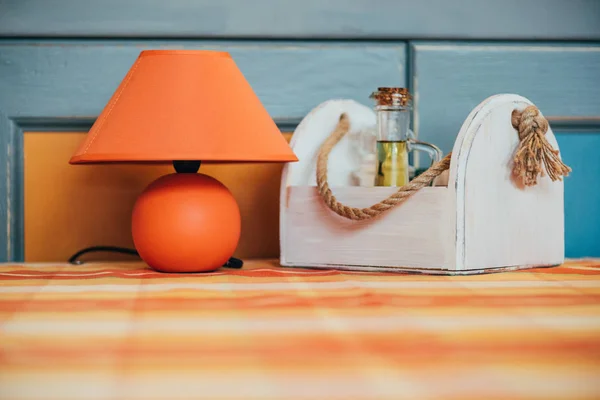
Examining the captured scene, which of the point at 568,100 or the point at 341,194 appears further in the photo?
the point at 568,100

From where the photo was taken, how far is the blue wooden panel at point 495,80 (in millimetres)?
1286

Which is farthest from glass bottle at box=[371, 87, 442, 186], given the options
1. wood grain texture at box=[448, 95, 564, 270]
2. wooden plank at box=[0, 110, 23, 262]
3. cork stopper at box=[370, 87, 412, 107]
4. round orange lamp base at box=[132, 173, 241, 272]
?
wooden plank at box=[0, 110, 23, 262]

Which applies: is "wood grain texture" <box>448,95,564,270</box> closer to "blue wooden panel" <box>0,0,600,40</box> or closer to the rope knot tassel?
the rope knot tassel

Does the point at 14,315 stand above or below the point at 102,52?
below

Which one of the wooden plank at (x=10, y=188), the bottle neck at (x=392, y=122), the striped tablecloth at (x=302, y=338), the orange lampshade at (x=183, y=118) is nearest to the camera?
the striped tablecloth at (x=302, y=338)

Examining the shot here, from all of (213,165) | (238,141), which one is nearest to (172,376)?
(238,141)

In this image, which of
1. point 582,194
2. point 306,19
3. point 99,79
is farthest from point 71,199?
point 582,194

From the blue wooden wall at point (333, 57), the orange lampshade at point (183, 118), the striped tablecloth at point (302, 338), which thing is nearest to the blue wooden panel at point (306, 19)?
the blue wooden wall at point (333, 57)

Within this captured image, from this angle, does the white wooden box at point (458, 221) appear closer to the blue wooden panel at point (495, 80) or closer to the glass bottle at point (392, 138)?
the glass bottle at point (392, 138)

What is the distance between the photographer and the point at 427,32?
4.21ft

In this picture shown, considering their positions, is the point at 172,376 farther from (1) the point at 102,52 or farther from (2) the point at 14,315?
(1) the point at 102,52

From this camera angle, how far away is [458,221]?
0.90 m

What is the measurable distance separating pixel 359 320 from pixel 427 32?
0.80 m

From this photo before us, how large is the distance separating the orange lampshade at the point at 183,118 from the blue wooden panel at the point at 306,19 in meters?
0.28
